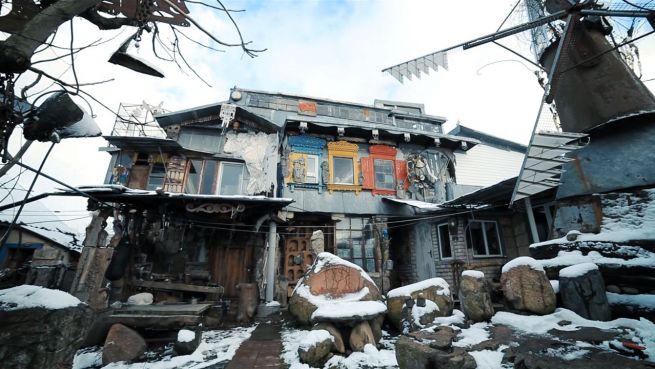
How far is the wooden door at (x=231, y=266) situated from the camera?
10.5 meters

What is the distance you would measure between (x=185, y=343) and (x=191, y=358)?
357mm

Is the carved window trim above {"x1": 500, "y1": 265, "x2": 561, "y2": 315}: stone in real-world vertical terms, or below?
above

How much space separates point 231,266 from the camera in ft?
35.2

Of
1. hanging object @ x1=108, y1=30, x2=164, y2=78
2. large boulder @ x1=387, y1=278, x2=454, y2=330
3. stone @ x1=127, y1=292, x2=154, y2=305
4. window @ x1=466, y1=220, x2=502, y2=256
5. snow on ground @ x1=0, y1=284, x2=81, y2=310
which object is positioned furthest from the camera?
window @ x1=466, y1=220, x2=502, y2=256

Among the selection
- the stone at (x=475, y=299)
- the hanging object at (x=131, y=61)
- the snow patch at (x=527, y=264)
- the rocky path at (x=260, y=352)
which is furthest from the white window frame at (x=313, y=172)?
the hanging object at (x=131, y=61)

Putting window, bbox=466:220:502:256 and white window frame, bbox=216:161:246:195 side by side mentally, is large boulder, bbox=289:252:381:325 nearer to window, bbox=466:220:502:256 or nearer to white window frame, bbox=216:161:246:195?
white window frame, bbox=216:161:246:195

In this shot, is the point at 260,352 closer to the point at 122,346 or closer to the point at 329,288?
the point at 329,288

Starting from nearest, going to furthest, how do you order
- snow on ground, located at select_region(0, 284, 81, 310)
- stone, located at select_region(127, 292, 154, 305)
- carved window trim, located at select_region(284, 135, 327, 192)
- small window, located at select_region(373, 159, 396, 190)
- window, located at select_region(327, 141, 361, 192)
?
1. snow on ground, located at select_region(0, 284, 81, 310)
2. stone, located at select_region(127, 292, 154, 305)
3. carved window trim, located at select_region(284, 135, 327, 192)
4. window, located at select_region(327, 141, 361, 192)
5. small window, located at select_region(373, 159, 396, 190)

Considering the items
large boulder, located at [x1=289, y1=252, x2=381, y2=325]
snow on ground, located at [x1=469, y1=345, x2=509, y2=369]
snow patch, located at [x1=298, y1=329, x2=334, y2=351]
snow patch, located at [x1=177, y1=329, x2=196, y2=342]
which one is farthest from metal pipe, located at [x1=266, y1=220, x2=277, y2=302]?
snow on ground, located at [x1=469, y1=345, x2=509, y2=369]

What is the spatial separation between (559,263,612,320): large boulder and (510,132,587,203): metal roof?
212 centimetres

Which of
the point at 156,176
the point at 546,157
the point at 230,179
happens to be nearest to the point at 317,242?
the point at 230,179

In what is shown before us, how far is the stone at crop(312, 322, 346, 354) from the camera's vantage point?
4.79 m

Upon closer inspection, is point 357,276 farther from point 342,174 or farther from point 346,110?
point 346,110

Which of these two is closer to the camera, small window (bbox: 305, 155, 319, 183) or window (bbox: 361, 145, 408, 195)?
small window (bbox: 305, 155, 319, 183)
